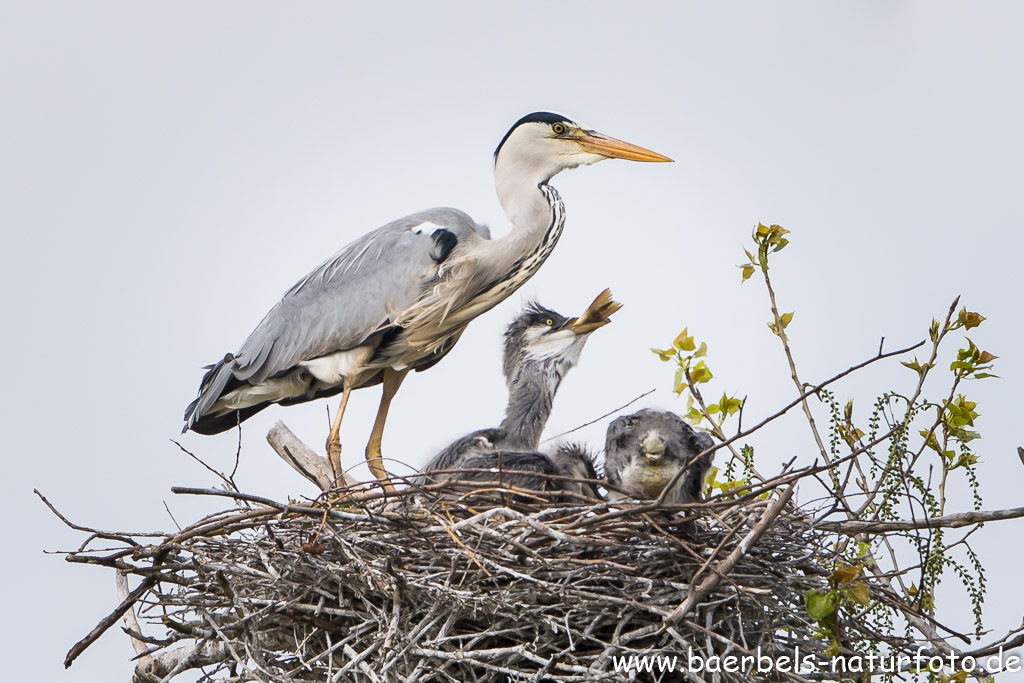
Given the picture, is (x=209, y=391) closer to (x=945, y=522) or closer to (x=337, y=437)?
(x=337, y=437)

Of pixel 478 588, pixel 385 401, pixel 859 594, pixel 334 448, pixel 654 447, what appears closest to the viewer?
pixel 859 594

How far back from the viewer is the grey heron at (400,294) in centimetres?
519

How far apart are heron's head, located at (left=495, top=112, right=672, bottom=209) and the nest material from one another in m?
2.18

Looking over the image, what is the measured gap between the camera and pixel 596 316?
17.6 feet

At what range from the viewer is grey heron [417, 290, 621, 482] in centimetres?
468

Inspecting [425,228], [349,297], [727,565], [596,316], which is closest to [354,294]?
[349,297]

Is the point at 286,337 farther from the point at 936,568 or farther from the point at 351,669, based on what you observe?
the point at 936,568

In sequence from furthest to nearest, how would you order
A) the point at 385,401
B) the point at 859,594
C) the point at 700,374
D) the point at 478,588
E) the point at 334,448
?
1. the point at 385,401
2. the point at 334,448
3. the point at 700,374
4. the point at 478,588
5. the point at 859,594

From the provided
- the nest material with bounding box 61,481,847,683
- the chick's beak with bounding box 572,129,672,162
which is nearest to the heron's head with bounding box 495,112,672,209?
the chick's beak with bounding box 572,129,672,162

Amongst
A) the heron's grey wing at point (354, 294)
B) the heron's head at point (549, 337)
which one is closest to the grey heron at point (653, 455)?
the heron's head at point (549, 337)

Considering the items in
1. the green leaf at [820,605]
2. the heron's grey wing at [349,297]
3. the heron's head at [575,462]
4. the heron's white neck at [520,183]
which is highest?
the heron's white neck at [520,183]

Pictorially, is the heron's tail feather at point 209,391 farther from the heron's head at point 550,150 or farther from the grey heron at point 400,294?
the heron's head at point 550,150

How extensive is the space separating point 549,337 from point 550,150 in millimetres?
839

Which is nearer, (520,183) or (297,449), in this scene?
(297,449)
